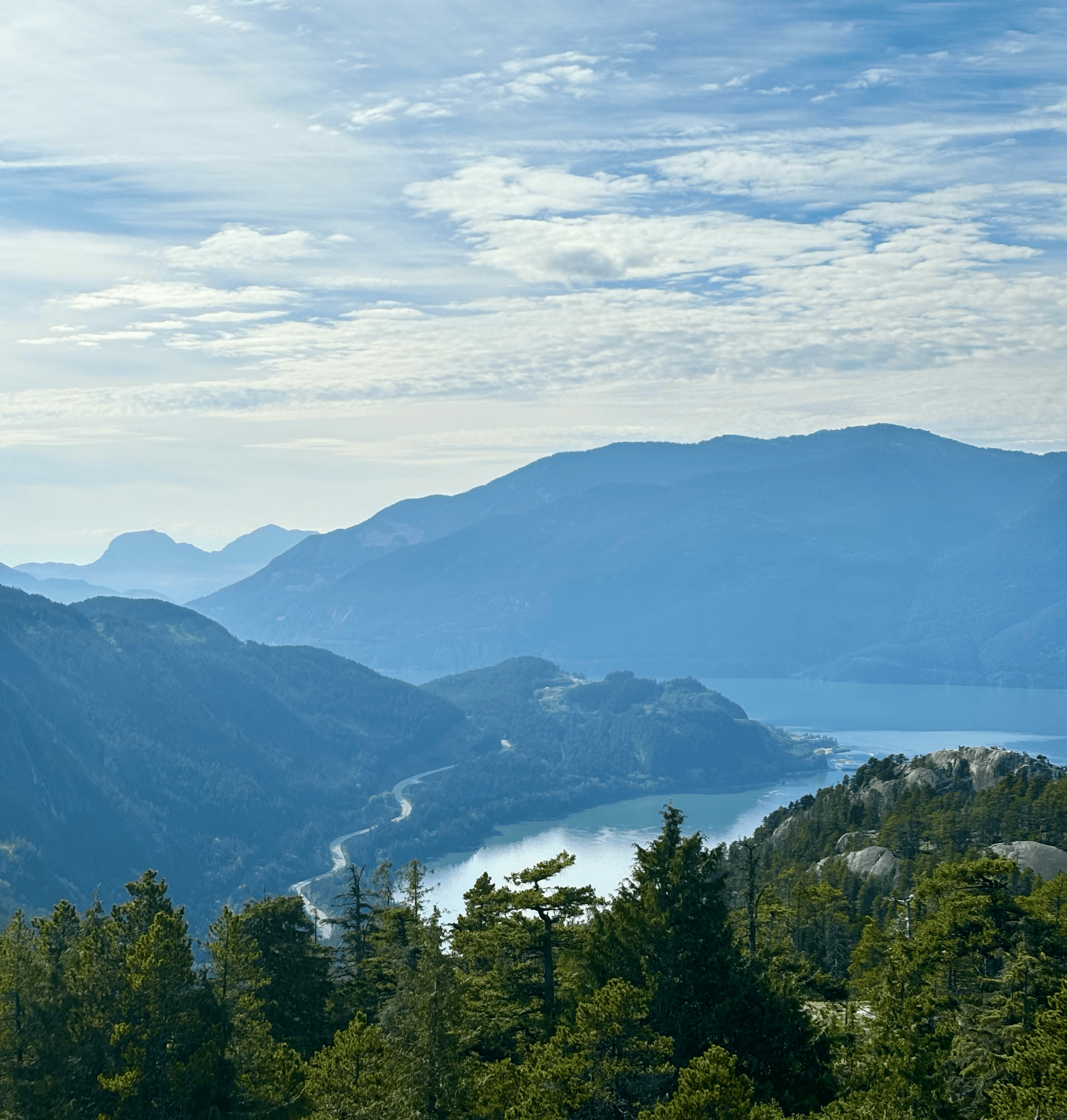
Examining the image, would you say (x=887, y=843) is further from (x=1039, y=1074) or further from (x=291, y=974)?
(x=1039, y=1074)

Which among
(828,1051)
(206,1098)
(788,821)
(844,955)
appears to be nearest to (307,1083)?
(206,1098)

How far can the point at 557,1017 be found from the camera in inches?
1585

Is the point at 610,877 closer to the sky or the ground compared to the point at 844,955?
closer to the ground

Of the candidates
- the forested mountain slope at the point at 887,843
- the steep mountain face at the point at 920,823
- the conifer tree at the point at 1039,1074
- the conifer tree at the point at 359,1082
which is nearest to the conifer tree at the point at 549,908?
the conifer tree at the point at 359,1082

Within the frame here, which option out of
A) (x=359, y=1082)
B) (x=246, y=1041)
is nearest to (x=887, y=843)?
(x=246, y=1041)

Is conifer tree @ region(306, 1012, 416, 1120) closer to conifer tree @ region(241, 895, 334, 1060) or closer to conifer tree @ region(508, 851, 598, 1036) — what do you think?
conifer tree @ region(508, 851, 598, 1036)

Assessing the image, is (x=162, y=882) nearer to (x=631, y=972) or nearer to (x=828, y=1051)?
(x=631, y=972)

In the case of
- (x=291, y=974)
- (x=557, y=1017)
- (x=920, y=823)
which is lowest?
(x=920, y=823)

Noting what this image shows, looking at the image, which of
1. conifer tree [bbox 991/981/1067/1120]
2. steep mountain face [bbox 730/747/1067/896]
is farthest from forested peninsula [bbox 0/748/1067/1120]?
steep mountain face [bbox 730/747/1067/896]

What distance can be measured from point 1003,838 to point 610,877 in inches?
4243

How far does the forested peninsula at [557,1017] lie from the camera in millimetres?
31797

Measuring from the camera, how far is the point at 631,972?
38.2m

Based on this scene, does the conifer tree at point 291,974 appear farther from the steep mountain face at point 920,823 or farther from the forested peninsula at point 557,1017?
the steep mountain face at point 920,823

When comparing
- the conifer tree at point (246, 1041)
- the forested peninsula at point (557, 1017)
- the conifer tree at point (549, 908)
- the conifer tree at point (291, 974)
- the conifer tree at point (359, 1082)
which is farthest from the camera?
the conifer tree at point (291, 974)
